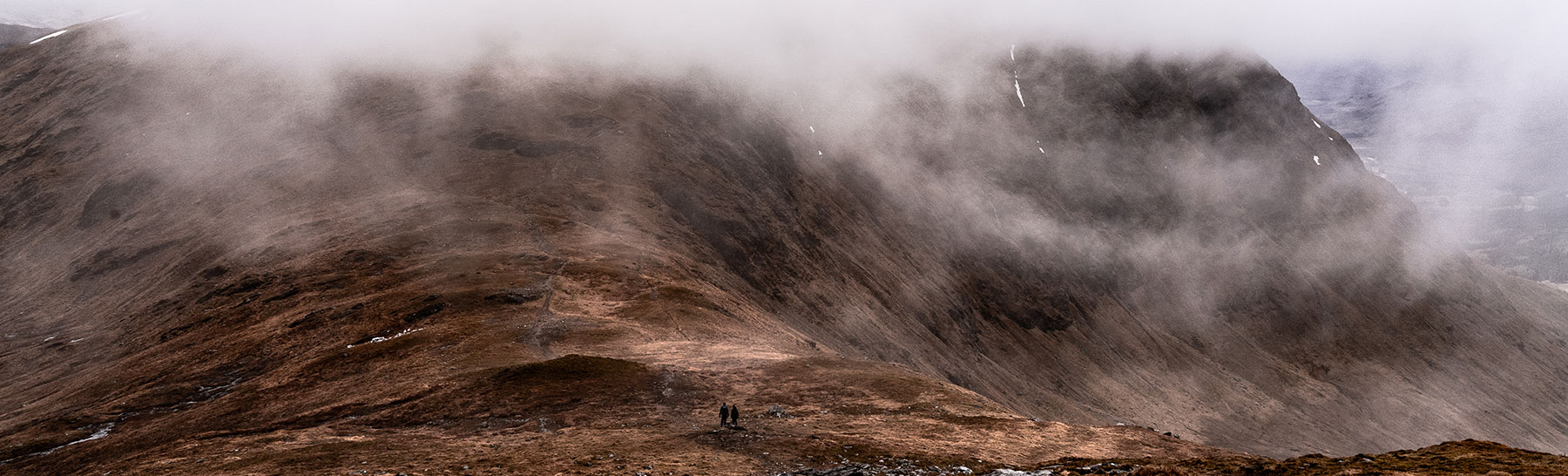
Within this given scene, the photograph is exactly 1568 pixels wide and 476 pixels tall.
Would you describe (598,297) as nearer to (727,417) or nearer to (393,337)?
(393,337)

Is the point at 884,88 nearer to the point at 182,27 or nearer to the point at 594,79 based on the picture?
the point at 594,79

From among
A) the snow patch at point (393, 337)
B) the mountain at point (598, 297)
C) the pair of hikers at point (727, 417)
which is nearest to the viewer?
the pair of hikers at point (727, 417)

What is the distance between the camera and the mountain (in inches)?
1987

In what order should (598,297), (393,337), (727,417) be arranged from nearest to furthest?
(727,417), (393,337), (598,297)

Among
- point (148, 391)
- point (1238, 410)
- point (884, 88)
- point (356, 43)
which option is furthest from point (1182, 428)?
point (356, 43)

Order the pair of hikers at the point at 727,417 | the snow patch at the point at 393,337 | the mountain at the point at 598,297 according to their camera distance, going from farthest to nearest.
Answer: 1. the snow patch at the point at 393,337
2. the mountain at the point at 598,297
3. the pair of hikers at the point at 727,417

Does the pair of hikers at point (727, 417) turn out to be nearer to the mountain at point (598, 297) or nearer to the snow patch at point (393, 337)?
the mountain at point (598, 297)

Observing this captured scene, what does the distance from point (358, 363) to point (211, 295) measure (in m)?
30.0

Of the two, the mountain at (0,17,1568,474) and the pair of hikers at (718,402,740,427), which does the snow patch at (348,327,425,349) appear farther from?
the pair of hikers at (718,402,740,427)

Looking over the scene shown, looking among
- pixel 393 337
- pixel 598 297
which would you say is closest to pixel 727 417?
pixel 393 337

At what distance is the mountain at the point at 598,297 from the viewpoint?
5047cm

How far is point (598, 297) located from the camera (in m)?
75.9

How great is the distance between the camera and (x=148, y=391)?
62.2 m

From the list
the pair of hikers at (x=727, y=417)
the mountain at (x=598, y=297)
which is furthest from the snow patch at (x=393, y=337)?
the pair of hikers at (x=727, y=417)
